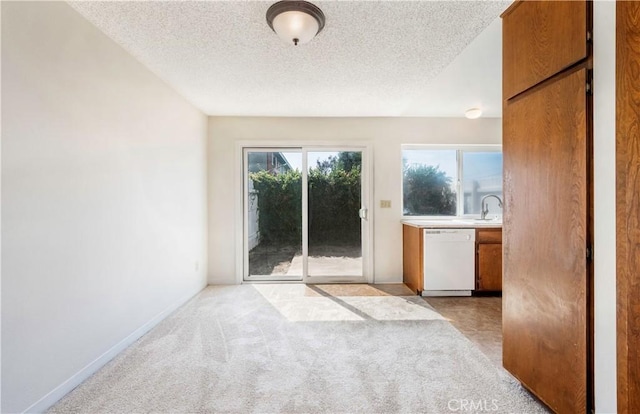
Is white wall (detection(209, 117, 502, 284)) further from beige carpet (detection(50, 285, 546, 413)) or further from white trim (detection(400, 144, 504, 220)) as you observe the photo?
beige carpet (detection(50, 285, 546, 413))

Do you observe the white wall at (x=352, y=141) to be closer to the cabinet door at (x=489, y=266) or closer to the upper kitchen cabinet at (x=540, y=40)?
the cabinet door at (x=489, y=266)

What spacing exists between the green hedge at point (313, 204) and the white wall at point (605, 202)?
2.90 metres

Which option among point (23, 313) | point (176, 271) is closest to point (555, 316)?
point (23, 313)

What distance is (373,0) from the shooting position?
166 cm

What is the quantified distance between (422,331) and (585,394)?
1.26 m

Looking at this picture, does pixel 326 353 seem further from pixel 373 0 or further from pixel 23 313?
pixel 373 0

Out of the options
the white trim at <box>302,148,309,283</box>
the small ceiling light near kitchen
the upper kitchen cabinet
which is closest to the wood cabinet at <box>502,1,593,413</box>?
the upper kitchen cabinet

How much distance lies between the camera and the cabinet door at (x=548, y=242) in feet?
4.27

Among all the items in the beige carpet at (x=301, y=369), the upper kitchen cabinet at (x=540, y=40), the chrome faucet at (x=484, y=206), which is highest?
the upper kitchen cabinet at (x=540, y=40)

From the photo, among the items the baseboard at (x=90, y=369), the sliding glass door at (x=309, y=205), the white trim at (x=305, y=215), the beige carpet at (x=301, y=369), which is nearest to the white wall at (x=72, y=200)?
the baseboard at (x=90, y=369)

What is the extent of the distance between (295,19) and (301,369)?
2.21m

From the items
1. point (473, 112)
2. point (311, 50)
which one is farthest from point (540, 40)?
point (473, 112)

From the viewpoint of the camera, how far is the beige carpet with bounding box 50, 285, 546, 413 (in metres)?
1.61

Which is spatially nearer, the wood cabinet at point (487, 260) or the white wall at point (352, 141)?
the wood cabinet at point (487, 260)
